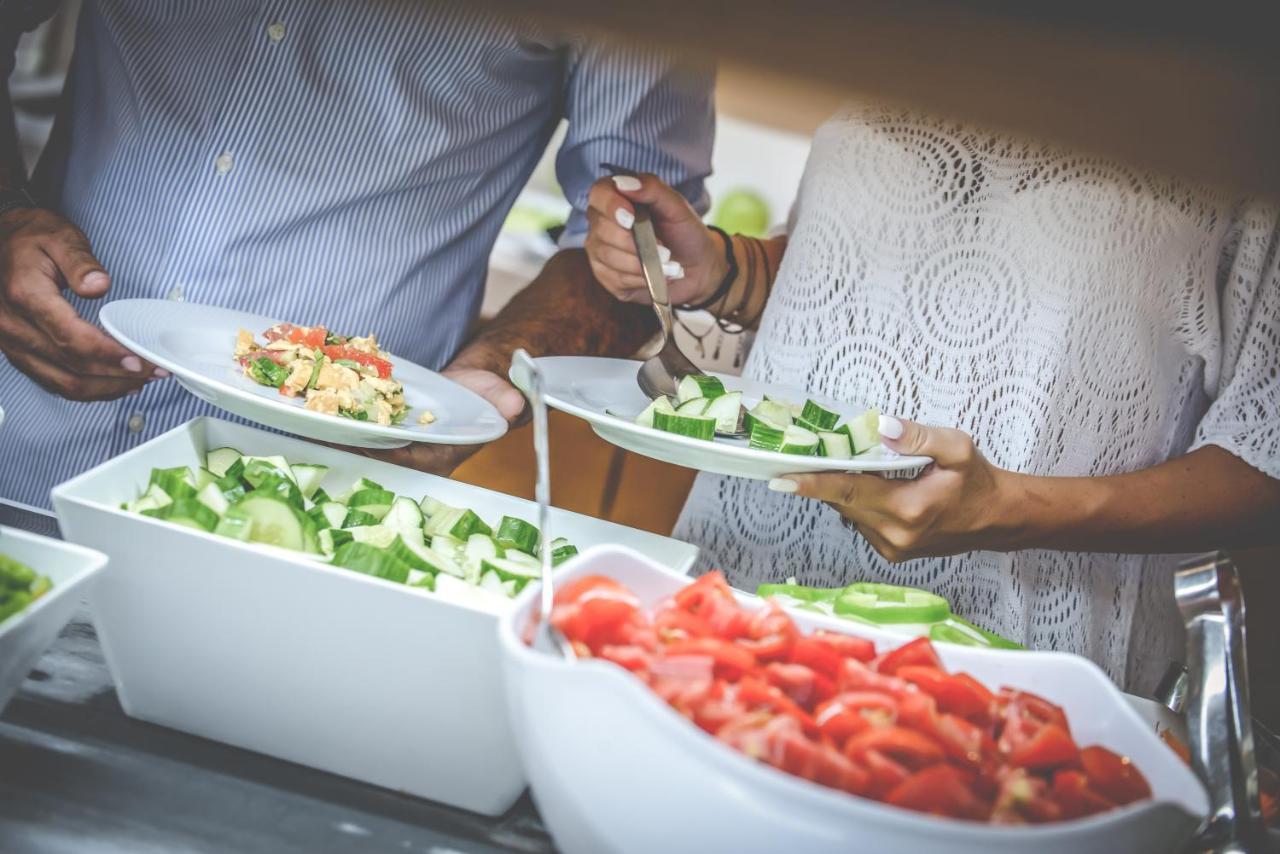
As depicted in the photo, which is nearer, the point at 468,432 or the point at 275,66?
the point at 468,432

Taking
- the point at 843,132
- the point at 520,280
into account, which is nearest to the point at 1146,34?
the point at 843,132

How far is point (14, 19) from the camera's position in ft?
5.96

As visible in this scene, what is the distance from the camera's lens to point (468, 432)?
1357mm

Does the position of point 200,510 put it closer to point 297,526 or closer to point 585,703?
point 297,526

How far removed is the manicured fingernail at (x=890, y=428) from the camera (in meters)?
1.22

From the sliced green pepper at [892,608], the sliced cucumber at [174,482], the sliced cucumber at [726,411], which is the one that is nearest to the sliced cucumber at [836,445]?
the sliced cucumber at [726,411]

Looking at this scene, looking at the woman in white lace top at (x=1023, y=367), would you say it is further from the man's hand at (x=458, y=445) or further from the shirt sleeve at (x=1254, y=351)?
the man's hand at (x=458, y=445)

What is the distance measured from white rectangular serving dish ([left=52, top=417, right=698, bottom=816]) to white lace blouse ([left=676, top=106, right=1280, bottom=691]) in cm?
81

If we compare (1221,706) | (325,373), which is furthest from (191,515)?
(1221,706)

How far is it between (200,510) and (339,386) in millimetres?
370

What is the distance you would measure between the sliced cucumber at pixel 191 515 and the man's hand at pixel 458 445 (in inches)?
16.8

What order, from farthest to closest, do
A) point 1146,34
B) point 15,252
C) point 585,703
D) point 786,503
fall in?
point 786,503, point 15,252, point 585,703, point 1146,34

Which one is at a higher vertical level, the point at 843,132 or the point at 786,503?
the point at 843,132

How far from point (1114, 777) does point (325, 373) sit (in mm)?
999
